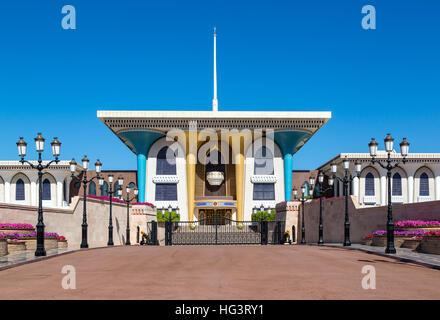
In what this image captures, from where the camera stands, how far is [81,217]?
30203mm

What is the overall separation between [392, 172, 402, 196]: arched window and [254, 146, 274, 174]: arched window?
15.1 m

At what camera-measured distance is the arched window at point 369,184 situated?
55625 mm

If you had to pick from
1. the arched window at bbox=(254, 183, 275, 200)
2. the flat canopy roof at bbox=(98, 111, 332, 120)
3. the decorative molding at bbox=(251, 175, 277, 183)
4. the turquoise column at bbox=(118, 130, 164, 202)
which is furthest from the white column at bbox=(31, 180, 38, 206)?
the arched window at bbox=(254, 183, 275, 200)

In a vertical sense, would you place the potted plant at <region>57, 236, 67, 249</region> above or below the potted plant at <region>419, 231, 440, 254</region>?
below

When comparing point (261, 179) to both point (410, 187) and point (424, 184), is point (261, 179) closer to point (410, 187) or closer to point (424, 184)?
point (410, 187)

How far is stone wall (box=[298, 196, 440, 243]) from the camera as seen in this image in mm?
23188

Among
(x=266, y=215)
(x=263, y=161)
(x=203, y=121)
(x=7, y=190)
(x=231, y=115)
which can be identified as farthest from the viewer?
(x=7, y=190)

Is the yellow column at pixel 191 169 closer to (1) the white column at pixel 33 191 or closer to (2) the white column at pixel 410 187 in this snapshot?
(1) the white column at pixel 33 191

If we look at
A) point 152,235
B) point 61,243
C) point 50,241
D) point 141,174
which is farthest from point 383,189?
point 50,241

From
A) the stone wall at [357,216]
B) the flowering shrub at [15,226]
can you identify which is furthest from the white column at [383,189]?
the flowering shrub at [15,226]

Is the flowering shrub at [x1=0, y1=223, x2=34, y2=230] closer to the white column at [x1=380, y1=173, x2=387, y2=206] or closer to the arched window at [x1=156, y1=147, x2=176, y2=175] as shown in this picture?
the arched window at [x1=156, y1=147, x2=176, y2=175]

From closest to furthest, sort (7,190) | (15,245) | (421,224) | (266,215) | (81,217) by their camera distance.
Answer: (15,245)
(421,224)
(81,217)
(266,215)
(7,190)

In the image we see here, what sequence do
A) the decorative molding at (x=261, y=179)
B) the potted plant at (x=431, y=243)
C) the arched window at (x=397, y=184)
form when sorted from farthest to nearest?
the decorative molding at (x=261, y=179), the arched window at (x=397, y=184), the potted plant at (x=431, y=243)

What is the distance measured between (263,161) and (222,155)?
550cm
